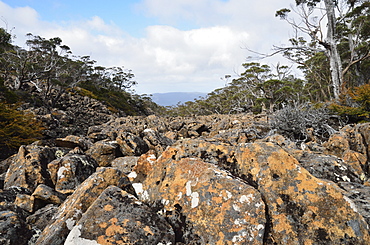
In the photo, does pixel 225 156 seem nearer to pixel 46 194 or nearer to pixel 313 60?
pixel 46 194

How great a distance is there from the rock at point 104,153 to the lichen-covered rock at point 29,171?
4.48 feet

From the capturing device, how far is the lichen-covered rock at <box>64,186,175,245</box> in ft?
7.86

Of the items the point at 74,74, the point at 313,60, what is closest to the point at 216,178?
the point at 313,60

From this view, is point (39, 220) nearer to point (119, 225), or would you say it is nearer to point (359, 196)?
point (119, 225)

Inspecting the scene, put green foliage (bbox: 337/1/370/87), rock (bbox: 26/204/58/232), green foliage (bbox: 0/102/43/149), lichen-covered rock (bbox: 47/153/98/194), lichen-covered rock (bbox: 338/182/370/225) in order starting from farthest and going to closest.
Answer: green foliage (bbox: 337/1/370/87) → green foliage (bbox: 0/102/43/149) → lichen-covered rock (bbox: 47/153/98/194) → rock (bbox: 26/204/58/232) → lichen-covered rock (bbox: 338/182/370/225)

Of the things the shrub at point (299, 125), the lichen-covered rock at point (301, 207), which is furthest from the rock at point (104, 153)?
the shrub at point (299, 125)

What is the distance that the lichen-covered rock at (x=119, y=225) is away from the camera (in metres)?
2.39

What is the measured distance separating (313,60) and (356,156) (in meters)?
45.4

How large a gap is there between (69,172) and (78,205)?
2.28 meters

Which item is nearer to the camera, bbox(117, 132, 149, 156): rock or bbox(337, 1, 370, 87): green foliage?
bbox(117, 132, 149, 156): rock

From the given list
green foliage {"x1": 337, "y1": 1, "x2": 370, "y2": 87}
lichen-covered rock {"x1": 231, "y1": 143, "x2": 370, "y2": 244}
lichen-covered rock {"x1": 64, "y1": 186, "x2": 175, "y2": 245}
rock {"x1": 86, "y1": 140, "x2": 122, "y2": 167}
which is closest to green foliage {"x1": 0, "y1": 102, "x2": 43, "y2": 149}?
rock {"x1": 86, "y1": 140, "x2": 122, "y2": 167}

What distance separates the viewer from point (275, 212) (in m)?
2.64

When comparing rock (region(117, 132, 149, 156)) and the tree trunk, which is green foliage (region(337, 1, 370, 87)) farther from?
rock (region(117, 132, 149, 156))

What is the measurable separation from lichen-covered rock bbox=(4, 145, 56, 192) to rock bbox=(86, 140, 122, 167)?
1.37m
